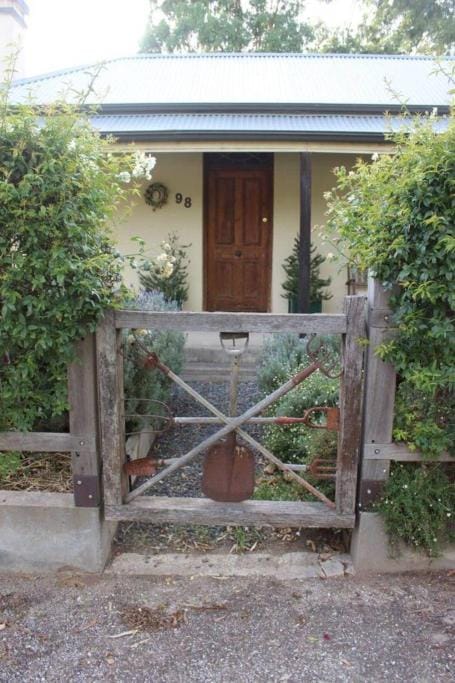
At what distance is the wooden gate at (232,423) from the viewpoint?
2.58m

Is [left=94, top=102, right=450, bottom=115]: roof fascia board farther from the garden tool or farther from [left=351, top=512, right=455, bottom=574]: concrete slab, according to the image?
[left=351, top=512, right=455, bottom=574]: concrete slab

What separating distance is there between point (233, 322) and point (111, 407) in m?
0.70

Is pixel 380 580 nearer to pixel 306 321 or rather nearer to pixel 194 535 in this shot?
pixel 194 535

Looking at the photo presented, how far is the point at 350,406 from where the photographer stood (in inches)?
103

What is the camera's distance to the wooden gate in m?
2.58

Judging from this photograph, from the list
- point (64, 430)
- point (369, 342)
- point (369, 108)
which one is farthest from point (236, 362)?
point (369, 108)

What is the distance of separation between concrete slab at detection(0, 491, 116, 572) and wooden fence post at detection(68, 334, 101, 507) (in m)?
0.09

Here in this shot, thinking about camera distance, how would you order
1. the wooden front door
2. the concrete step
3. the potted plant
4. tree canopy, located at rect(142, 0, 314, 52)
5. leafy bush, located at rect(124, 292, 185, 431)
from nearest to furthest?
leafy bush, located at rect(124, 292, 185, 431)
the concrete step
the potted plant
the wooden front door
tree canopy, located at rect(142, 0, 314, 52)

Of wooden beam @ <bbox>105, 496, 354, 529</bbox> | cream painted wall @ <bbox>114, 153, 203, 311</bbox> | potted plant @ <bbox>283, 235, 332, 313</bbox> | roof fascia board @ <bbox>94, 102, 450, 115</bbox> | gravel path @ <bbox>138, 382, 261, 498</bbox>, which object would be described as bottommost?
gravel path @ <bbox>138, 382, 261, 498</bbox>

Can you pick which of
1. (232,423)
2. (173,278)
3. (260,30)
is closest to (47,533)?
(232,423)

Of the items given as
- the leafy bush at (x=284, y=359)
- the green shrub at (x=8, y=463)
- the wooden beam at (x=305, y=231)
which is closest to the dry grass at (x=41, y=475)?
the green shrub at (x=8, y=463)

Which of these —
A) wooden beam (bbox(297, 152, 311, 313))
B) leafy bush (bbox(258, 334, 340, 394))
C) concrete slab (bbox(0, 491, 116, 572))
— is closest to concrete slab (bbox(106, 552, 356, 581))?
concrete slab (bbox(0, 491, 116, 572))

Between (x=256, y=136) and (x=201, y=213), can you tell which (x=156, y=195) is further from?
(x=256, y=136)

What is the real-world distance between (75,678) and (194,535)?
109 cm
